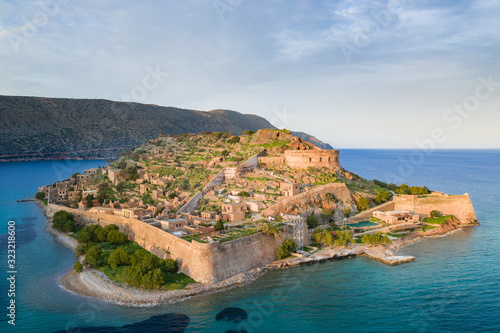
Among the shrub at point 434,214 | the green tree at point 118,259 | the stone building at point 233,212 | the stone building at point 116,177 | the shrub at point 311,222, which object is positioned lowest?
the green tree at point 118,259

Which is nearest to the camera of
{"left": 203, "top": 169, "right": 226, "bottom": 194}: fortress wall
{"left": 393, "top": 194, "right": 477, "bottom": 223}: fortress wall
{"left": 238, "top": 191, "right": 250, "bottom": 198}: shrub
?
{"left": 238, "top": 191, "right": 250, "bottom": 198}: shrub

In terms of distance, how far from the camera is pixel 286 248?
27.3 m

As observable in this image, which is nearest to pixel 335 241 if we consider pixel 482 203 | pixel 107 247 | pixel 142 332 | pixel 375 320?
pixel 375 320

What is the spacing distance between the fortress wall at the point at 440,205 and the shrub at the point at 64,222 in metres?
37.9

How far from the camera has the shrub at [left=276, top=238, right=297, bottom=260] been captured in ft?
87.9

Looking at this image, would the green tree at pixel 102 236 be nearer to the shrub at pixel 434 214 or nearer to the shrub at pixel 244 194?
the shrub at pixel 244 194

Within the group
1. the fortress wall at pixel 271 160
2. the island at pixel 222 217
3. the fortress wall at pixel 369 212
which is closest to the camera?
the island at pixel 222 217

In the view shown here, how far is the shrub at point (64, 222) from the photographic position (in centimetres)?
3531

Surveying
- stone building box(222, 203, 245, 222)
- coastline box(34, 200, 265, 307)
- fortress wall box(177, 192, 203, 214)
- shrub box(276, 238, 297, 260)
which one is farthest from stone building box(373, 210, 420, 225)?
fortress wall box(177, 192, 203, 214)

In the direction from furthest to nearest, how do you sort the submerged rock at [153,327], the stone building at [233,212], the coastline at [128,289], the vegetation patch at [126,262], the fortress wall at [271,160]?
the fortress wall at [271,160]
the stone building at [233,212]
the vegetation patch at [126,262]
the coastline at [128,289]
the submerged rock at [153,327]

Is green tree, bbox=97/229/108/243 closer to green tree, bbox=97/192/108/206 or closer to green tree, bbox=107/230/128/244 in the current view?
green tree, bbox=107/230/128/244

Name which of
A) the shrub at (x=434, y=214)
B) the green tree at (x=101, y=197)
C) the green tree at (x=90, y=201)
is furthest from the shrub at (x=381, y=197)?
the green tree at (x=90, y=201)

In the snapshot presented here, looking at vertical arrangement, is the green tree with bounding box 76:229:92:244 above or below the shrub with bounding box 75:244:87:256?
above

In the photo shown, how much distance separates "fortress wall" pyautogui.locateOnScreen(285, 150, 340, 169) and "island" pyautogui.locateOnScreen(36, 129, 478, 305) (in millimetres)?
144
